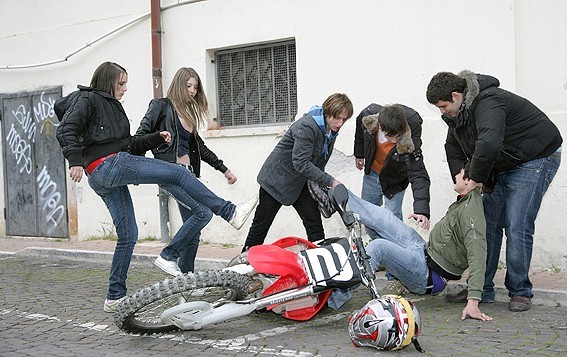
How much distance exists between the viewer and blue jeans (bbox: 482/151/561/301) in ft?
19.0

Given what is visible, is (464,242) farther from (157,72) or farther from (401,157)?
(157,72)

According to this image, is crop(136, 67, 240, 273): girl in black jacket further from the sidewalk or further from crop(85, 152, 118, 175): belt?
the sidewalk

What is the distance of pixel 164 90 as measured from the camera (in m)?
10.5

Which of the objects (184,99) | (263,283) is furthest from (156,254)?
(263,283)

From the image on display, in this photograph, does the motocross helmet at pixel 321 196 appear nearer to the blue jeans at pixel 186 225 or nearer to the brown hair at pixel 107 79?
the blue jeans at pixel 186 225

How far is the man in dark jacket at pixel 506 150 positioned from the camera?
552 cm

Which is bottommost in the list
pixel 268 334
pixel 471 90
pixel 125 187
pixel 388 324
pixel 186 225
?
pixel 268 334

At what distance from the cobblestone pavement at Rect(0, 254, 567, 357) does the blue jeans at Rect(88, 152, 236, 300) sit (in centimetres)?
44

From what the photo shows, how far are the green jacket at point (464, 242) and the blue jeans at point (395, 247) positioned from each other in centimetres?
15

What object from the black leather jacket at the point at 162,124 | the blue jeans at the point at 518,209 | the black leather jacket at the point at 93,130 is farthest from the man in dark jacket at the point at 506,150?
the black leather jacket at the point at 93,130

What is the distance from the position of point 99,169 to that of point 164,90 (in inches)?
192

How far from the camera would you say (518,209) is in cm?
582

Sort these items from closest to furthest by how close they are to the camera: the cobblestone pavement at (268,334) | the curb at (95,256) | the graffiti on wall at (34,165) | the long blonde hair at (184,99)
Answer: the cobblestone pavement at (268,334), the long blonde hair at (184,99), the curb at (95,256), the graffiti on wall at (34,165)

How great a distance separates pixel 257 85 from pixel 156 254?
2.45 meters
